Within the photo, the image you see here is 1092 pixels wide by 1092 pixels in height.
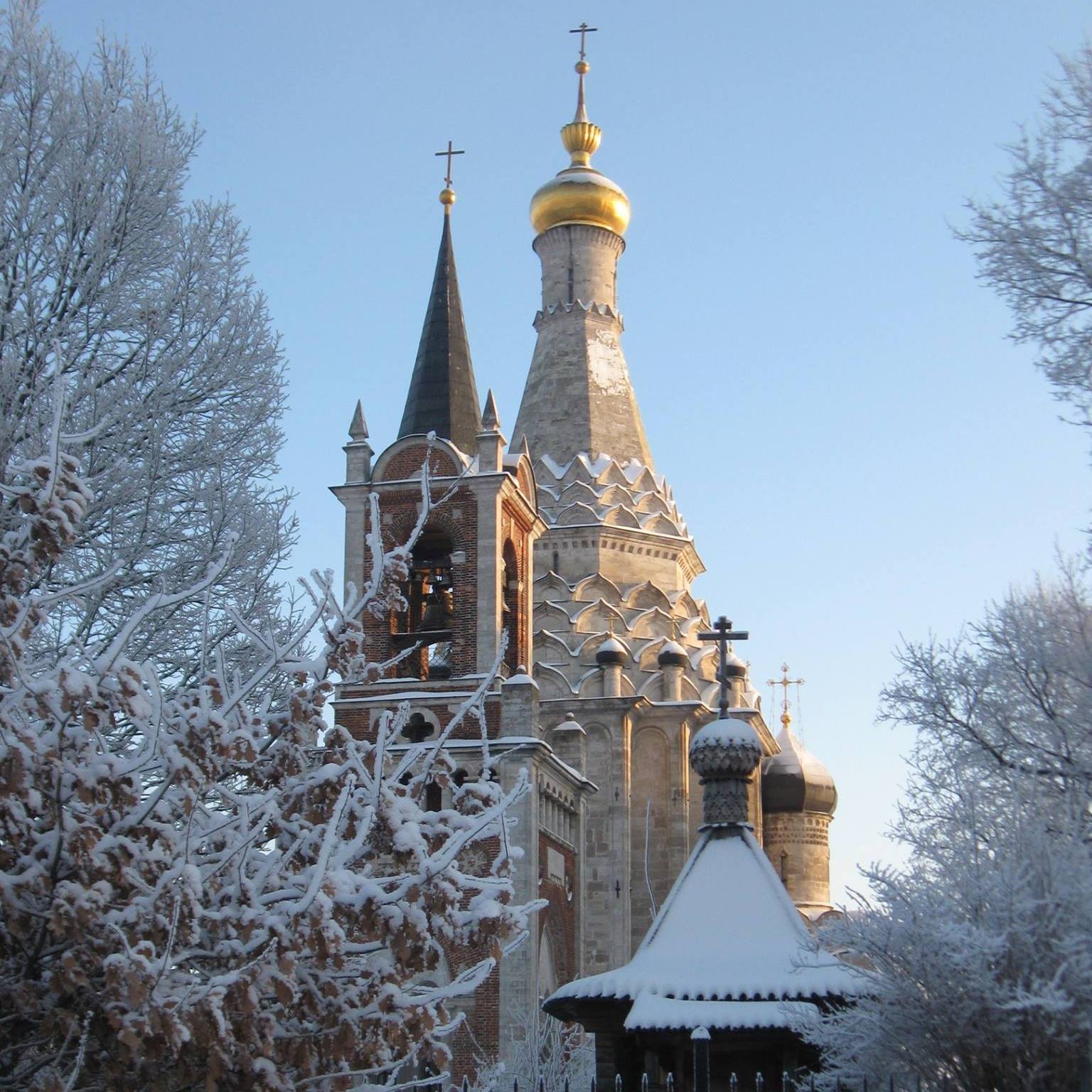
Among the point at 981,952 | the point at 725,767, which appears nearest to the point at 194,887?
the point at 981,952

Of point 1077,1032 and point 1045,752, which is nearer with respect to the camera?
point 1077,1032

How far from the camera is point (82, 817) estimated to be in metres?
6.11

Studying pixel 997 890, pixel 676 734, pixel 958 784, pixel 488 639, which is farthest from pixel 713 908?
pixel 676 734

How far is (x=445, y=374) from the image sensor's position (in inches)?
1086

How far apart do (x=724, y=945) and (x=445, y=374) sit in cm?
1647

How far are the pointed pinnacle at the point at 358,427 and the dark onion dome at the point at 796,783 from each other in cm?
1437

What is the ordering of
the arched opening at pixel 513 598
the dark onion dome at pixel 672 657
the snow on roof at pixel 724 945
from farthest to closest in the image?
1. the dark onion dome at pixel 672 657
2. the arched opening at pixel 513 598
3. the snow on roof at pixel 724 945

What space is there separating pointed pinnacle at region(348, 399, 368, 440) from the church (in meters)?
0.04

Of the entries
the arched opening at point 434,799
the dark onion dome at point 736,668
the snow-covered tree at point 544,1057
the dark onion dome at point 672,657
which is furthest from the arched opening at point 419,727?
the dark onion dome at point 736,668

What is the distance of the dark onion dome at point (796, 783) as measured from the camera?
3681cm

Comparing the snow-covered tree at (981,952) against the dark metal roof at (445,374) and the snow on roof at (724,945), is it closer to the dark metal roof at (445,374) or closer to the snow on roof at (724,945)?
the snow on roof at (724,945)

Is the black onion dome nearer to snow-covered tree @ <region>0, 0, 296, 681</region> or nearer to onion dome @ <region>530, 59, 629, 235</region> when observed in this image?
onion dome @ <region>530, 59, 629, 235</region>

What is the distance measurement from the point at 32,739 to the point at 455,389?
71.9ft

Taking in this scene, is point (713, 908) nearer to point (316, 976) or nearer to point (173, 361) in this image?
point (173, 361)
